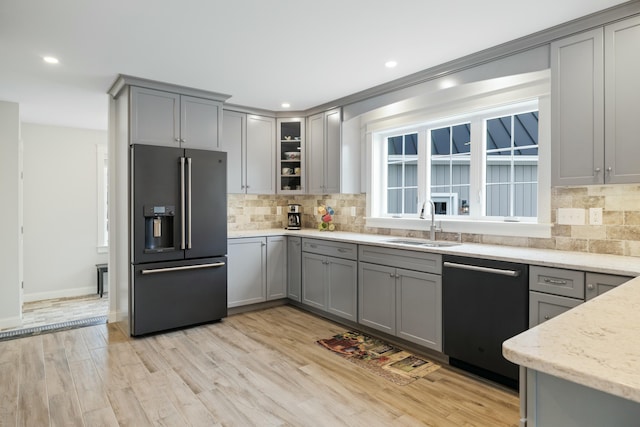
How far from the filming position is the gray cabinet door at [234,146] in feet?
15.0

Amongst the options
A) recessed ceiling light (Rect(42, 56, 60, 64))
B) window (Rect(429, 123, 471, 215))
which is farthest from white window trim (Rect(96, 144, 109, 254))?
window (Rect(429, 123, 471, 215))

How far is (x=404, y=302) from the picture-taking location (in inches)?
127

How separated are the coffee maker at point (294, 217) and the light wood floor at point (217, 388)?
175 centimetres

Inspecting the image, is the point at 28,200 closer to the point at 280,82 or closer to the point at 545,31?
the point at 280,82

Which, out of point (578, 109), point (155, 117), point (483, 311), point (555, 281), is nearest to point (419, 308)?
point (483, 311)

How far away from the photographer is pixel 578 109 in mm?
2523

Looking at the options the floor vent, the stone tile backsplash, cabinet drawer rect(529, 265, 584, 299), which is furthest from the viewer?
the floor vent

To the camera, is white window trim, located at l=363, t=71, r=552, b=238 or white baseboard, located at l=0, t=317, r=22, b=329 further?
white baseboard, located at l=0, t=317, r=22, b=329

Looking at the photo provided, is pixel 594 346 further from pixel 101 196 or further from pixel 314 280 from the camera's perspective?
pixel 101 196

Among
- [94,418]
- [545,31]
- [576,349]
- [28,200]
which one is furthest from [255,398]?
Result: [28,200]

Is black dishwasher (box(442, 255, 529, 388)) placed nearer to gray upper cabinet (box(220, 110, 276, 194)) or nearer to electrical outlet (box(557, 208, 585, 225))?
electrical outlet (box(557, 208, 585, 225))

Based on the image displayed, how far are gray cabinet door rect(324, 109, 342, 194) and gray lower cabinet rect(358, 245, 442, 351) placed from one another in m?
1.14

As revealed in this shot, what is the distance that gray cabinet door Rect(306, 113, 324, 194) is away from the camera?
184 inches

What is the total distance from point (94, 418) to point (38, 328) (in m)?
2.27
